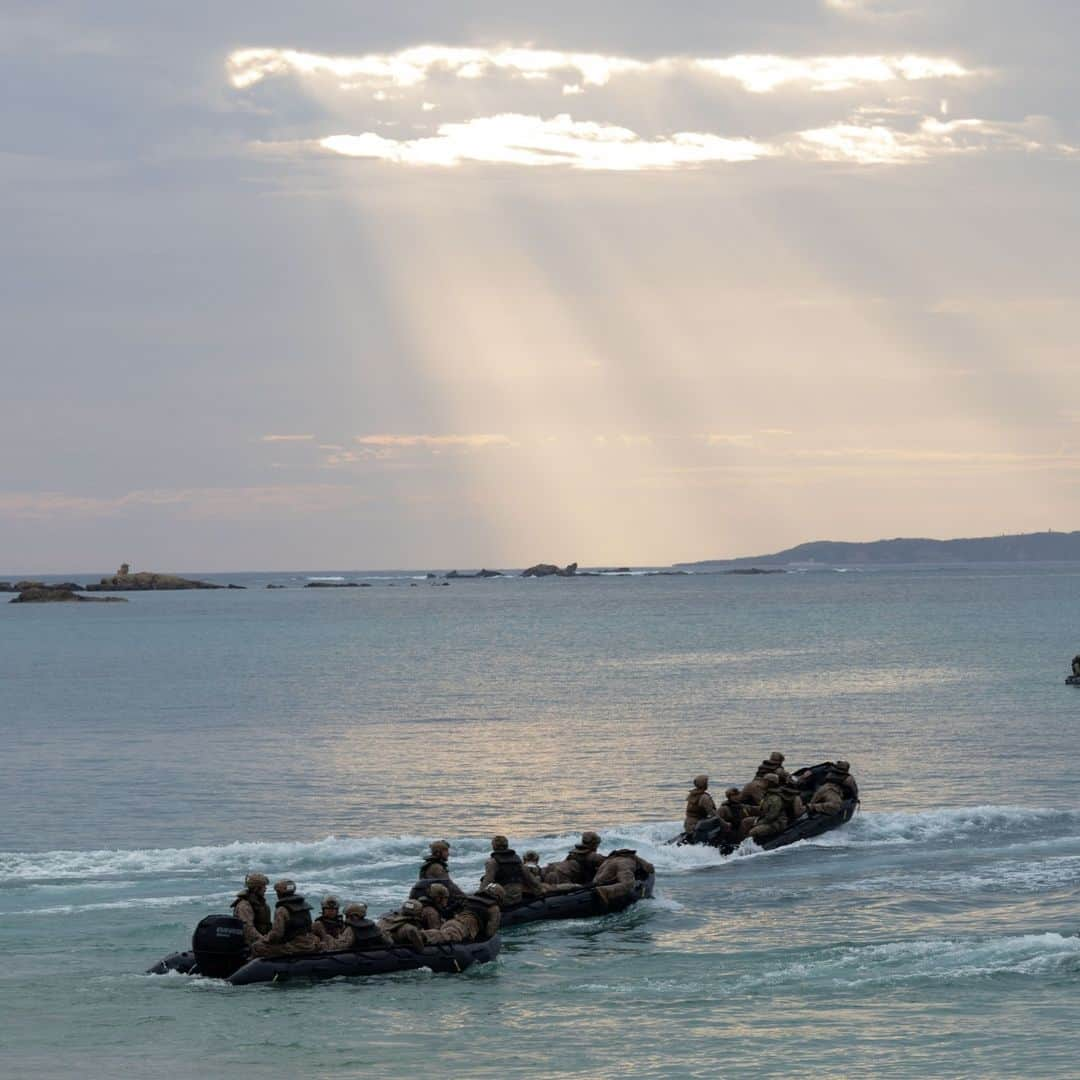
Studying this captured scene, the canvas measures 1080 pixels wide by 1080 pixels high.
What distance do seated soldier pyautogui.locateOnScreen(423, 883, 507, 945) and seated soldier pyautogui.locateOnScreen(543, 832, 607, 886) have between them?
149 inches

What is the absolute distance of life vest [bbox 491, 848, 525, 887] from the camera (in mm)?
32125

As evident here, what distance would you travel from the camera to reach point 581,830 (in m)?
42.9

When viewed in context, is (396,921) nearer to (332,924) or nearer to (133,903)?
(332,924)

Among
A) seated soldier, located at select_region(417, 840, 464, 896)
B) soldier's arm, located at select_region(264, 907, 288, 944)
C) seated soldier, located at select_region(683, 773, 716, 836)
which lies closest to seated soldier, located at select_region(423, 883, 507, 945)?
seated soldier, located at select_region(417, 840, 464, 896)

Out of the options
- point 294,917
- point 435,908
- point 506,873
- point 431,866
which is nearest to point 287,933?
point 294,917

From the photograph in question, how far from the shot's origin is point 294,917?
2806cm

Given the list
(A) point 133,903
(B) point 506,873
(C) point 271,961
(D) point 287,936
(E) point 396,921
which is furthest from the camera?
(A) point 133,903

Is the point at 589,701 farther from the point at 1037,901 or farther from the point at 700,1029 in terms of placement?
the point at 700,1029

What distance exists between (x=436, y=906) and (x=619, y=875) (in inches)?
187

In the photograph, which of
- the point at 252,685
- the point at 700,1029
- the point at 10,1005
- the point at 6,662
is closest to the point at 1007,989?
the point at 700,1029

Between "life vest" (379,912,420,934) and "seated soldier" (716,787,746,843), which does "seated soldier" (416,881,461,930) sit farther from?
"seated soldier" (716,787,746,843)

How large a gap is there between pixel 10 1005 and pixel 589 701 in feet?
187

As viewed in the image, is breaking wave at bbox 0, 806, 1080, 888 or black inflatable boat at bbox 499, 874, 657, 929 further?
breaking wave at bbox 0, 806, 1080, 888

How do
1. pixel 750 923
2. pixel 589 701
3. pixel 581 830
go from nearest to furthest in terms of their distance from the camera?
pixel 750 923 < pixel 581 830 < pixel 589 701
